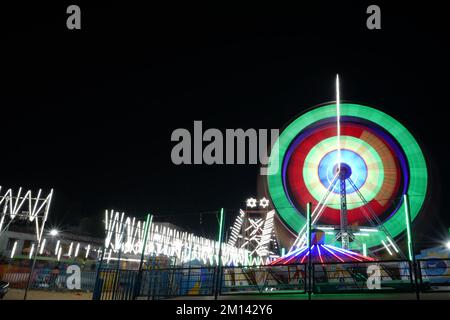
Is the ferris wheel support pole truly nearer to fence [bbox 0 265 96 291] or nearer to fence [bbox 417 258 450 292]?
fence [bbox 417 258 450 292]

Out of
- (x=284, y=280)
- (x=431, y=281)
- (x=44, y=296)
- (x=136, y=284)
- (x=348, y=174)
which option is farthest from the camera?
(x=348, y=174)

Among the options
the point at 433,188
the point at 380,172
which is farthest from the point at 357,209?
the point at 433,188

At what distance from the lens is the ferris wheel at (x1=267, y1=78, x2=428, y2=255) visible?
16609 mm

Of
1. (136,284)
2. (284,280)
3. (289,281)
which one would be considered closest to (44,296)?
(136,284)

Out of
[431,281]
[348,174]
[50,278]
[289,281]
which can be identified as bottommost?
[50,278]

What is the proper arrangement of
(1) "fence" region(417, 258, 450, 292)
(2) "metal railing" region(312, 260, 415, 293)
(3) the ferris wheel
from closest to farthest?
1. (1) "fence" region(417, 258, 450, 292)
2. (2) "metal railing" region(312, 260, 415, 293)
3. (3) the ferris wheel

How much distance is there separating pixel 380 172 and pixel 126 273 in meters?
12.7

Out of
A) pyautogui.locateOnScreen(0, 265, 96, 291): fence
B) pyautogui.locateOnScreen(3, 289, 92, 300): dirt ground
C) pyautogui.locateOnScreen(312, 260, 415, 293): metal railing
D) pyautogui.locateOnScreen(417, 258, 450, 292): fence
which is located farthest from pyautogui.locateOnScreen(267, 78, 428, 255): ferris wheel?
pyautogui.locateOnScreen(0, 265, 96, 291): fence

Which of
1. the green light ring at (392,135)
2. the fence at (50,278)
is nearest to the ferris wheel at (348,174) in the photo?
the green light ring at (392,135)

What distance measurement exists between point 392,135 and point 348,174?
283 cm

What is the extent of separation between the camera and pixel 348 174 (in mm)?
17594

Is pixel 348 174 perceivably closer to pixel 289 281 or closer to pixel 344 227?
pixel 344 227
